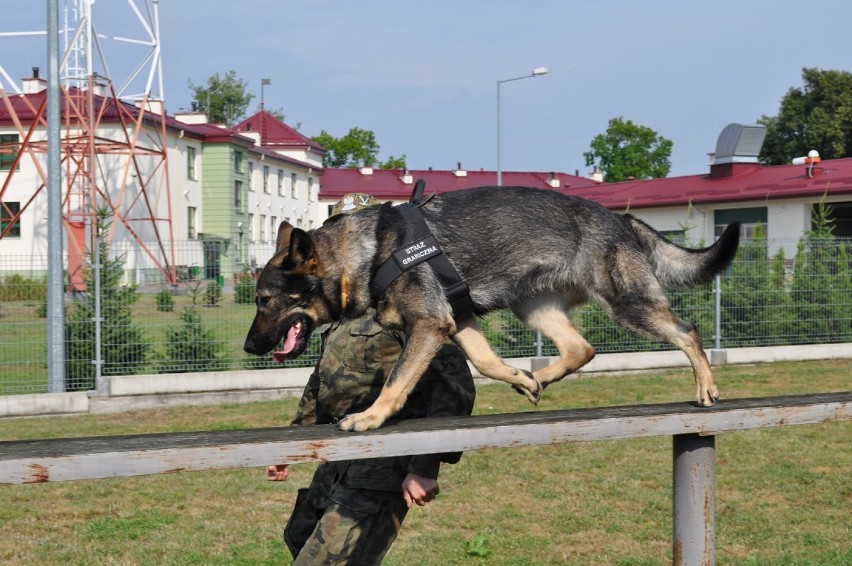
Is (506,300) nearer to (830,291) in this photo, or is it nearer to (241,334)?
(241,334)

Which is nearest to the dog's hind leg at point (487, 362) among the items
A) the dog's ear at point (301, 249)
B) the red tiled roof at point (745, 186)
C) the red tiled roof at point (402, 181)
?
the dog's ear at point (301, 249)

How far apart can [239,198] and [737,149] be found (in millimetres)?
25761

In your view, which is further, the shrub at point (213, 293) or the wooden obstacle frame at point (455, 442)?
the shrub at point (213, 293)

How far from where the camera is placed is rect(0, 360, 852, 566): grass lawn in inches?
263

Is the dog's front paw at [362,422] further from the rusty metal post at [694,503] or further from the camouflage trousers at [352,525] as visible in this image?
the rusty metal post at [694,503]

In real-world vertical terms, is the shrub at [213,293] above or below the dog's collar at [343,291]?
below

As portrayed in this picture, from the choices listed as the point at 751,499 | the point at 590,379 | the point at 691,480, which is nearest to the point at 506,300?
the point at 691,480

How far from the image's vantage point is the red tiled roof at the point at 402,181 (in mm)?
65625

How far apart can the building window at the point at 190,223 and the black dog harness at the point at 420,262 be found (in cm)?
4419

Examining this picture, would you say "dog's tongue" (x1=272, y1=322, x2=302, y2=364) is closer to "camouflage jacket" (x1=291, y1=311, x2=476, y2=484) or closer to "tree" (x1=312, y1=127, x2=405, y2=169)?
"camouflage jacket" (x1=291, y1=311, x2=476, y2=484)

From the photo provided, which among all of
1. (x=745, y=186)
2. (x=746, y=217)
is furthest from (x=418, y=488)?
(x=745, y=186)

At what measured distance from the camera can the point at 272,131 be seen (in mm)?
65938

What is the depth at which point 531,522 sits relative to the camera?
743cm

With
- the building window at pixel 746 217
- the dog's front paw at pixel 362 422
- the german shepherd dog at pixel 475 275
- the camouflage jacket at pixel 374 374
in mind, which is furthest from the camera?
the building window at pixel 746 217
